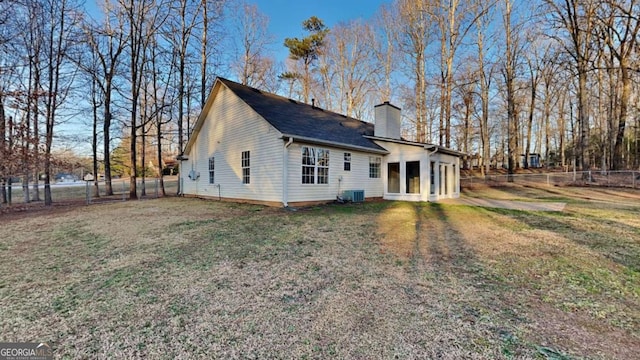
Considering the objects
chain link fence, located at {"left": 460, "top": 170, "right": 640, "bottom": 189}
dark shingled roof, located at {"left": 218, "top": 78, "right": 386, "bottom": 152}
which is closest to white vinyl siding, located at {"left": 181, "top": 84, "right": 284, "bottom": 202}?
dark shingled roof, located at {"left": 218, "top": 78, "right": 386, "bottom": 152}

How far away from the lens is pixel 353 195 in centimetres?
1162

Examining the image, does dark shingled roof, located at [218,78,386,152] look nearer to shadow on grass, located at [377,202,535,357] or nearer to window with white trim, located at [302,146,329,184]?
window with white trim, located at [302,146,329,184]

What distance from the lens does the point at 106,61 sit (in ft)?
50.5

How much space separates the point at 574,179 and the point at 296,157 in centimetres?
1836

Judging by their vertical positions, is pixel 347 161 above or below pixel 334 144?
below

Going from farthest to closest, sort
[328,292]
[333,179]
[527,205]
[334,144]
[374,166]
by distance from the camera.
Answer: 1. [374,166]
2. [333,179]
3. [334,144]
4. [527,205]
5. [328,292]

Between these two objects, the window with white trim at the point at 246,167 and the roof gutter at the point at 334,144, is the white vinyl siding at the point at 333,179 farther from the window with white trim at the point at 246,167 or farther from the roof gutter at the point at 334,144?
the window with white trim at the point at 246,167

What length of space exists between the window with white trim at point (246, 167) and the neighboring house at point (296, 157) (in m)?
0.04

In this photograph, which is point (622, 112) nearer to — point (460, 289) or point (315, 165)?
point (315, 165)

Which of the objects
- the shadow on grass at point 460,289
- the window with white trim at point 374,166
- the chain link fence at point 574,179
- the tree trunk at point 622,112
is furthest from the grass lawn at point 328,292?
the tree trunk at point 622,112

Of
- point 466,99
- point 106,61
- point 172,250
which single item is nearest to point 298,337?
point 172,250

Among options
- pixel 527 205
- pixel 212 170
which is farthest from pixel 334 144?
pixel 527 205

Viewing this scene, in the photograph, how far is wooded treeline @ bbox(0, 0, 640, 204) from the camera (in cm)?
1270

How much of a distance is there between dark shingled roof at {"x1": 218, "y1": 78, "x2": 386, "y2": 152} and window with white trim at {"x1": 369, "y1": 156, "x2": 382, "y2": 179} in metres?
0.47
